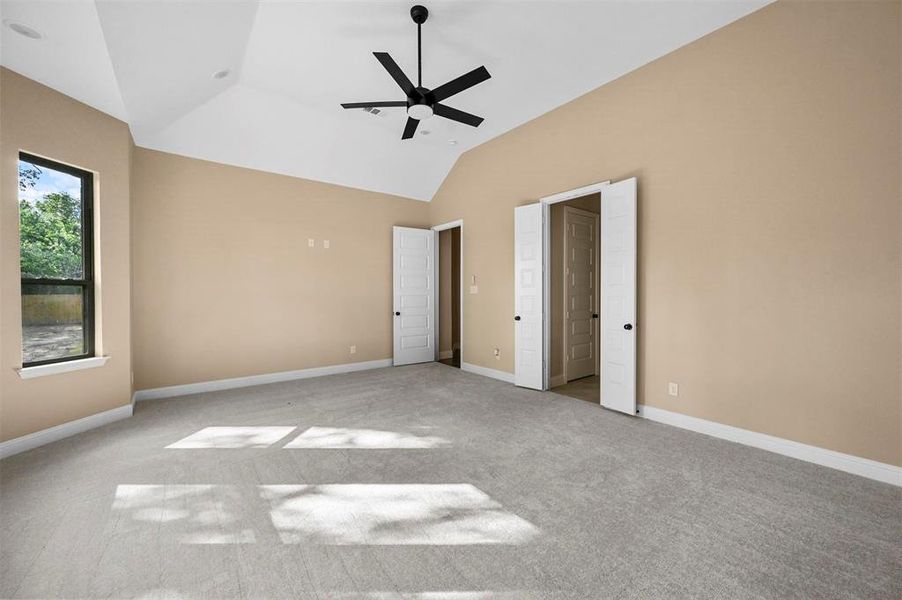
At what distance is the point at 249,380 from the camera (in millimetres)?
5094

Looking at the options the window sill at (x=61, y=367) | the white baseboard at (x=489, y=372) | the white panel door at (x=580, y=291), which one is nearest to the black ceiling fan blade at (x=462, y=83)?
the white panel door at (x=580, y=291)

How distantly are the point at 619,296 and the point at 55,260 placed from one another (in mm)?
5365

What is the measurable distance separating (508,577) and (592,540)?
1.79ft

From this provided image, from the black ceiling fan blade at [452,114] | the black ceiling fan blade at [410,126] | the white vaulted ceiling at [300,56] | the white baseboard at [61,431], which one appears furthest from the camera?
the black ceiling fan blade at [410,126]

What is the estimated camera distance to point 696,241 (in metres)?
3.42

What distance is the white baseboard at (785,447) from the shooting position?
2514 mm

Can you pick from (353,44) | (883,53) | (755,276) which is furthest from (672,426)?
(353,44)

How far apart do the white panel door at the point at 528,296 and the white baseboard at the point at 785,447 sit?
1.45 metres

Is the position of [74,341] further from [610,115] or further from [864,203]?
[864,203]

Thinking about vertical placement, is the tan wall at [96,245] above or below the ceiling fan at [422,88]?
below

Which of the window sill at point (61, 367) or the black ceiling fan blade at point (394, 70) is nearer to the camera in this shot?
the black ceiling fan blade at point (394, 70)

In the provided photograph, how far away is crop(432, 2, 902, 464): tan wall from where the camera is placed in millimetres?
2533

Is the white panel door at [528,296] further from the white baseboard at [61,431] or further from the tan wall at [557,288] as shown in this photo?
the white baseboard at [61,431]

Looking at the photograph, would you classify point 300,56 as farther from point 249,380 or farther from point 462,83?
point 249,380
